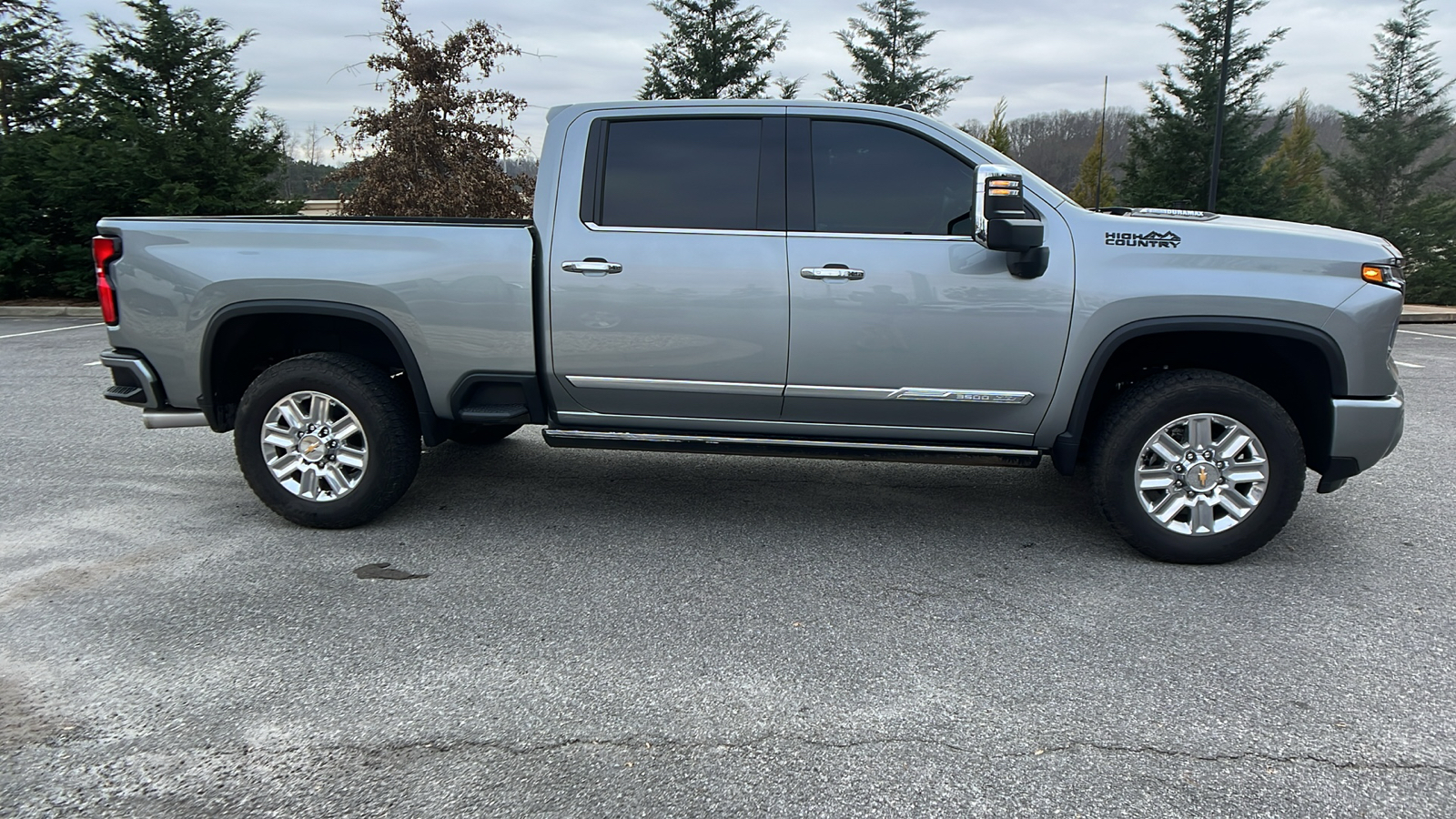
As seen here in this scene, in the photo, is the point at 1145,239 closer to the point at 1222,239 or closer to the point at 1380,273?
the point at 1222,239

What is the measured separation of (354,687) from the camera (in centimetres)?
303

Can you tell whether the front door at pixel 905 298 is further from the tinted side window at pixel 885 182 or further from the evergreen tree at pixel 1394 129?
the evergreen tree at pixel 1394 129

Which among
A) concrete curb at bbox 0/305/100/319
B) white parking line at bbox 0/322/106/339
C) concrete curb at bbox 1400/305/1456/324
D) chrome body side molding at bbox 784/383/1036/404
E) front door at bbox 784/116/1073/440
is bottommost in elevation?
concrete curb at bbox 1400/305/1456/324

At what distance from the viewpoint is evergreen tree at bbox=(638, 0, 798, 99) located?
23.3m

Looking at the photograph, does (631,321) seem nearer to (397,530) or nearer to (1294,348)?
(397,530)

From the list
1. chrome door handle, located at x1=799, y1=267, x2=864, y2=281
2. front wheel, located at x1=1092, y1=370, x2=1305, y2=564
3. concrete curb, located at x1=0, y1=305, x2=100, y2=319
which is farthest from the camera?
concrete curb, located at x1=0, y1=305, x2=100, y2=319

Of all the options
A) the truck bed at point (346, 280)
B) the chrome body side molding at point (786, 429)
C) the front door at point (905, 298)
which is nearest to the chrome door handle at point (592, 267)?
the truck bed at point (346, 280)

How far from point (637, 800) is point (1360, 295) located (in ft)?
11.5

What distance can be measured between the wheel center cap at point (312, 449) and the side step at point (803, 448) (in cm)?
107

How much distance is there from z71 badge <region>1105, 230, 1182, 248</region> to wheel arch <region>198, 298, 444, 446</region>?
10.4ft

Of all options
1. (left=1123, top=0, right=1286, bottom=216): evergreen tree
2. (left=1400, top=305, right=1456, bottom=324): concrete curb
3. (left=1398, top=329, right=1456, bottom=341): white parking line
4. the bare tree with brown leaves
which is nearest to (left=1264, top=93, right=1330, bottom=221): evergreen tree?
(left=1123, top=0, right=1286, bottom=216): evergreen tree

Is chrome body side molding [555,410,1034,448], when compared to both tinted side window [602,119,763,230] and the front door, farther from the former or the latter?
tinted side window [602,119,763,230]

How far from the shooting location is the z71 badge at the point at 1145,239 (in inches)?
155

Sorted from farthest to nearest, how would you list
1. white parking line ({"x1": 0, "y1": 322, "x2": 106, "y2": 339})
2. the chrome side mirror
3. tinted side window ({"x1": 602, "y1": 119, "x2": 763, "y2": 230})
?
white parking line ({"x1": 0, "y1": 322, "x2": 106, "y2": 339}) → tinted side window ({"x1": 602, "y1": 119, "x2": 763, "y2": 230}) → the chrome side mirror
